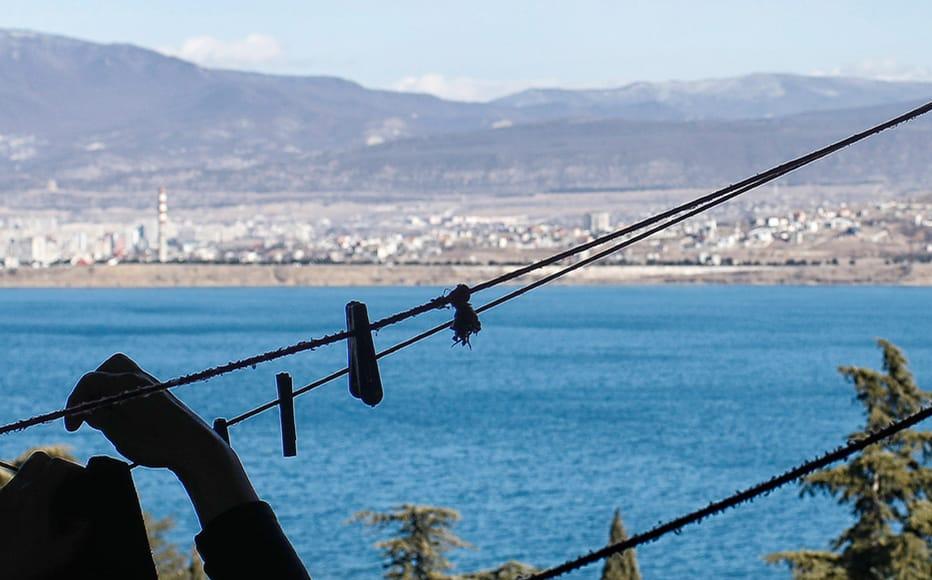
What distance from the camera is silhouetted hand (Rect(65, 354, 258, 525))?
205cm

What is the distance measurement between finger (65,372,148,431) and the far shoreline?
127685mm

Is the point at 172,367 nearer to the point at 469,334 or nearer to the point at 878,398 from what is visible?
the point at 878,398

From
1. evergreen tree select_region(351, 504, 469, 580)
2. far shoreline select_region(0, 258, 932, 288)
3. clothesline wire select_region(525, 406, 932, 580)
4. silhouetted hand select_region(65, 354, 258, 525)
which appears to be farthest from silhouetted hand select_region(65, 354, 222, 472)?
far shoreline select_region(0, 258, 932, 288)

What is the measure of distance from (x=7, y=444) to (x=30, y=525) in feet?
132

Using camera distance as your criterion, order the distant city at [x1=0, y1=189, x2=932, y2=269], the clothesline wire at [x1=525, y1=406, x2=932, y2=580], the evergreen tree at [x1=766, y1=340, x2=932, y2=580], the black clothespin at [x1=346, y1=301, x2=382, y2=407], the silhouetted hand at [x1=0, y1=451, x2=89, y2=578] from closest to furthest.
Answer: the silhouetted hand at [x1=0, y1=451, x2=89, y2=578], the clothesline wire at [x1=525, y1=406, x2=932, y2=580], the black clothespin at [x1=346, y1=301, x2=382, y2=407], the evergreen tree at [x1=766, y1=340, x2=932, y2=580], the distant city at [x1=0, y1=189, x2=932, y2=269]

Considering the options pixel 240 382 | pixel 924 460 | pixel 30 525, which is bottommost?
pixel 240 382

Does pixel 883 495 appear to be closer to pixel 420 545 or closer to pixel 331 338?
pixel 420 545

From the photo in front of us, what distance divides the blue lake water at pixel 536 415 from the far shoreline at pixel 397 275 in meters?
6.77

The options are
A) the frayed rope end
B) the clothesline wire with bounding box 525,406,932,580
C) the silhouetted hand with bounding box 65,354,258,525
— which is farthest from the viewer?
the frayed rope end

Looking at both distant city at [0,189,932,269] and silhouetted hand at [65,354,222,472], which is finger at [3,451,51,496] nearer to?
silhouetted hand at [65,354,222,472]

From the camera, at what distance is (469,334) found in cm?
274

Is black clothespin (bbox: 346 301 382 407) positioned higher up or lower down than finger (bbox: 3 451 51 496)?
higher up

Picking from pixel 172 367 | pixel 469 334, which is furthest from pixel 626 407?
pixel 469 334

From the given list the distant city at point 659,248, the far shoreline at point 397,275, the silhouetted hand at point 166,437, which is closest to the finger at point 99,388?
the silhouetted hand at point 166,437
